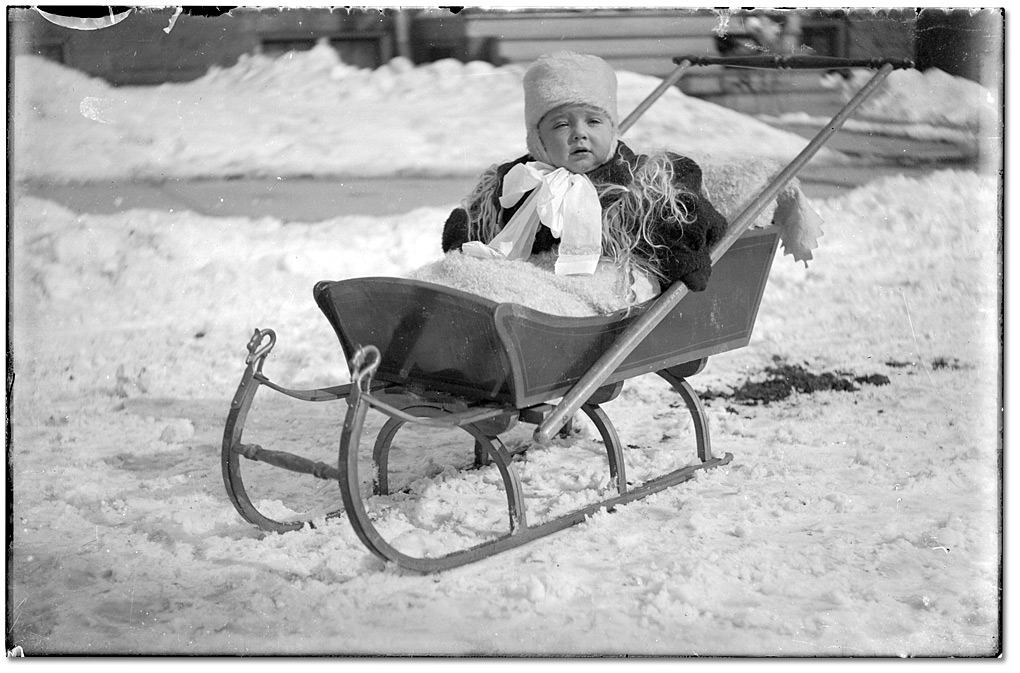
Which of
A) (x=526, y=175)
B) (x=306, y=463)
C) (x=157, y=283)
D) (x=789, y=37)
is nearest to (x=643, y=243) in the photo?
(x=526, y=175)

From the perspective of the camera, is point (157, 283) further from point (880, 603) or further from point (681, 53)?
point (880, 603)

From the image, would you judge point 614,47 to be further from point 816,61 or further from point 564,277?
point 564,277

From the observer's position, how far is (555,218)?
3102 mm

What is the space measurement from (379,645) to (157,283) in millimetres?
2549

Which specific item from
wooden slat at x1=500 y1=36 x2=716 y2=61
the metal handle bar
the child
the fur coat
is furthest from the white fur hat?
the metal handle bar

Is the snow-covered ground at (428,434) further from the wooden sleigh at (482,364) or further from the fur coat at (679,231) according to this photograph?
the fur coat at (679,231)

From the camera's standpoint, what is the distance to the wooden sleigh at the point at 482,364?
8.88 ft

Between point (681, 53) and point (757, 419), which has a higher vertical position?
point (681, 53)

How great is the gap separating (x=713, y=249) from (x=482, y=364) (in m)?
0.72

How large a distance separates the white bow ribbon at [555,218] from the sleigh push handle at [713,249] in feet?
0.74

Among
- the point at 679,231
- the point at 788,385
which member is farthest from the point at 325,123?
the point at 679,231

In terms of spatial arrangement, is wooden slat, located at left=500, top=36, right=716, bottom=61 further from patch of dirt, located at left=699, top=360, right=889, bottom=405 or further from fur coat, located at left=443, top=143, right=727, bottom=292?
patch of dirt, located at left=699, top=360, right=889, bottom=405

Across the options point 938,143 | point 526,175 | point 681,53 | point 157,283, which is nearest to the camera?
point 526,175

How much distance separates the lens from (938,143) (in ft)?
13.3
